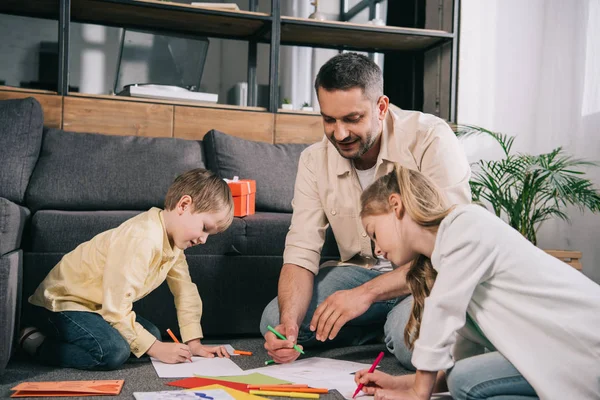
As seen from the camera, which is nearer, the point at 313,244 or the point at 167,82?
the point at 313,244

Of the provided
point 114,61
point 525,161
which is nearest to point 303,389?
point 525,161

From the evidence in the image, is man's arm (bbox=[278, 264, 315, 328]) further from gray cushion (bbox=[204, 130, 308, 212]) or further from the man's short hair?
gray cushion (bbox=[204, 130, 308, 212])

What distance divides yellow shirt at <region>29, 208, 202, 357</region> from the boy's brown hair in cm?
10

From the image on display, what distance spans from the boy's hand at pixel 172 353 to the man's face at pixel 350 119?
28.7 inches

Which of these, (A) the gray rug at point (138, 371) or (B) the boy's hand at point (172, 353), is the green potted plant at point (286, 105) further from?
(B) the boy's hand at point (172, 353)

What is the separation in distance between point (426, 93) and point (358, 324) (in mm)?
Result: 1861

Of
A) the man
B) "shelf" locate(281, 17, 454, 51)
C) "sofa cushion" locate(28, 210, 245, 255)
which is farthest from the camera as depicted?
"shelf" locate(281, 17, 454, 51)

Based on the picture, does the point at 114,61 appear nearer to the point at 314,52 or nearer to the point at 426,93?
the point at 314,52

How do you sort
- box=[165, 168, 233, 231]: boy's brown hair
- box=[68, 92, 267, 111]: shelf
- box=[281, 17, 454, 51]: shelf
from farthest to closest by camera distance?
1. box=[281, 17, 454, 51]: shelf
2. box=[68, 92, 267, 111]: shelf
3. box=[165, 168, 233, 231]: boy's brown hair

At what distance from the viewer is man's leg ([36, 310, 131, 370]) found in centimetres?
169

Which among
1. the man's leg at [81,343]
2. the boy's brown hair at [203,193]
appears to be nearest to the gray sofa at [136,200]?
the man's leg at [81,343]

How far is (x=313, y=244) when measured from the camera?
1899mm

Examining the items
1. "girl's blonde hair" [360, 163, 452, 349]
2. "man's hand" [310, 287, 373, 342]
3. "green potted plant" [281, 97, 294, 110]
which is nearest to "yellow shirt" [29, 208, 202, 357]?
"man's hand" [310, 287, 373, 342]

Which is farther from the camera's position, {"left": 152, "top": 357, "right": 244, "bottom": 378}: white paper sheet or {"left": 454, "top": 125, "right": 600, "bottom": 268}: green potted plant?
{"left": 454, "top": 125, "right": 600, "bottom": 268}: green potted plant
